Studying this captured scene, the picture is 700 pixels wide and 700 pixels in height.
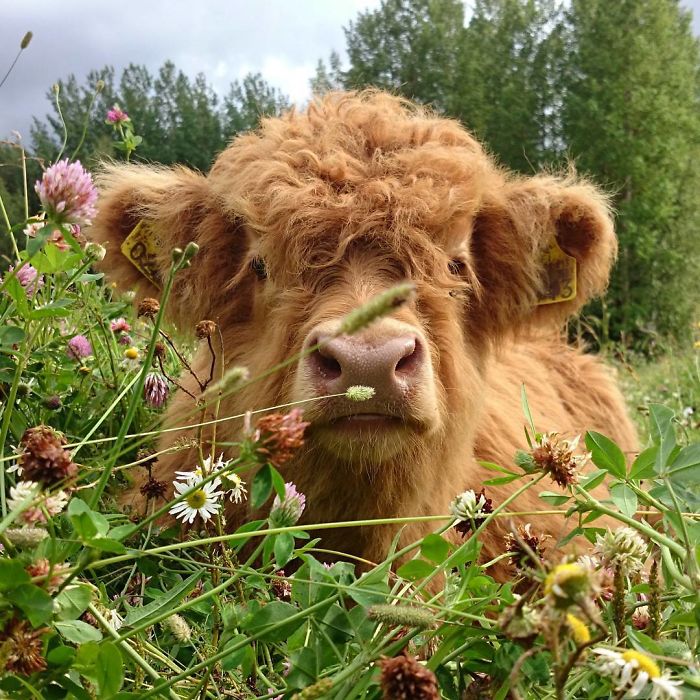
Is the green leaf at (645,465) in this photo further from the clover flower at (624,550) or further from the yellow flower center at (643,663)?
the yellow flower center at (643,663)

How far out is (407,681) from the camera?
90cm

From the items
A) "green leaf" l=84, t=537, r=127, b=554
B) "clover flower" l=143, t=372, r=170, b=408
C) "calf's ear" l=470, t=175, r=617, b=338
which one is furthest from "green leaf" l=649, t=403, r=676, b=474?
"clover flower" l=143, t=372, r=170, b=408

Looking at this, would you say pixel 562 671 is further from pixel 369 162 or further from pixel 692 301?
pixel 692 301

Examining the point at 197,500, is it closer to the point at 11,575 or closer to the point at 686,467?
the point at 11,575

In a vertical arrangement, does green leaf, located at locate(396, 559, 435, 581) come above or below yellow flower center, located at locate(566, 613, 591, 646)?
below

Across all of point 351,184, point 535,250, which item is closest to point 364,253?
point 351,184

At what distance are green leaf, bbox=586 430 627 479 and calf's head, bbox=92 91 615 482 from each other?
69cm

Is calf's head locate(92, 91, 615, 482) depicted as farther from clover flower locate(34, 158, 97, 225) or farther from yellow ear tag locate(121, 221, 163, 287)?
clover flower locate(34, 158, 97, 225)

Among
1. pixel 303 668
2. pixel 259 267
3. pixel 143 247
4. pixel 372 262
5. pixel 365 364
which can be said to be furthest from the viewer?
pixel 143 247

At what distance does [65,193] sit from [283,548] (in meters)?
0.72

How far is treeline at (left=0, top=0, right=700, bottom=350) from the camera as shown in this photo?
2783cm

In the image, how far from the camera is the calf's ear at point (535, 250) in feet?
10.1

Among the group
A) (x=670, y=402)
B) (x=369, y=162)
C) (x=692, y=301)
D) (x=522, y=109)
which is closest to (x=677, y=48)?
(x=522, y=109)

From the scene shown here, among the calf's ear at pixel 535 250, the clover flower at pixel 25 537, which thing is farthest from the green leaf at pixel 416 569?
the calf's ear at pixel 535 250
